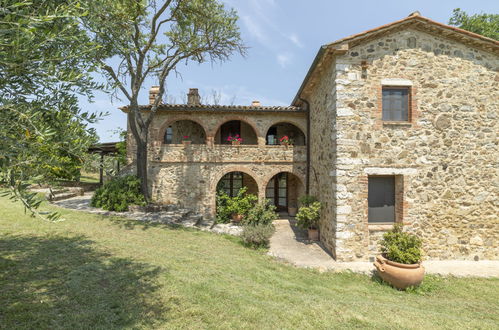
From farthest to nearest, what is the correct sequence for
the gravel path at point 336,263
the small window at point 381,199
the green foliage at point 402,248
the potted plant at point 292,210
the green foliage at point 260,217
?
the potted plant at point 292,210
the green foliage at point 260,217
the small window at point 381,199
the gravel path at point 336,263
the green foliage at point 402,248

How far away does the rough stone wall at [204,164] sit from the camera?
11.4 meters

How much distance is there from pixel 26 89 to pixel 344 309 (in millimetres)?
5728

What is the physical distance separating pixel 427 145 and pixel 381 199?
2.15 m

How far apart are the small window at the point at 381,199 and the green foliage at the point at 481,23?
47.7 ft

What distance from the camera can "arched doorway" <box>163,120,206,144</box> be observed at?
13.2 meters

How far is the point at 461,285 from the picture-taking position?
5867 mm

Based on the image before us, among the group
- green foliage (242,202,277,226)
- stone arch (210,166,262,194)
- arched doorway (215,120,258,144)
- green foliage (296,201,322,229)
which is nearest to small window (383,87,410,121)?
green foliage (296,201,322,229)

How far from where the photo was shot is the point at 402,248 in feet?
19.6

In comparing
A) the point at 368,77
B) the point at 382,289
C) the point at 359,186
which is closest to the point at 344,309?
the point at 382,289

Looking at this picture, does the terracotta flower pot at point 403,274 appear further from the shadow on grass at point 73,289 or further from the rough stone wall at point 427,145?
the shadow on grass at point 73,289

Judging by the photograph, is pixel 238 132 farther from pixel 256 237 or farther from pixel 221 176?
pixel 256 237

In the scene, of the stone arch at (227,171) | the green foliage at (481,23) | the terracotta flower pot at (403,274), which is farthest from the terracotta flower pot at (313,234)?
the green foliage at (481,23)

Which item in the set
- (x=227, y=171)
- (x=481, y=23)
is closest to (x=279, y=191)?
(x=227, y=171)

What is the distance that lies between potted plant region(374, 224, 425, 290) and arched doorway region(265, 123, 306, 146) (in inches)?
318
